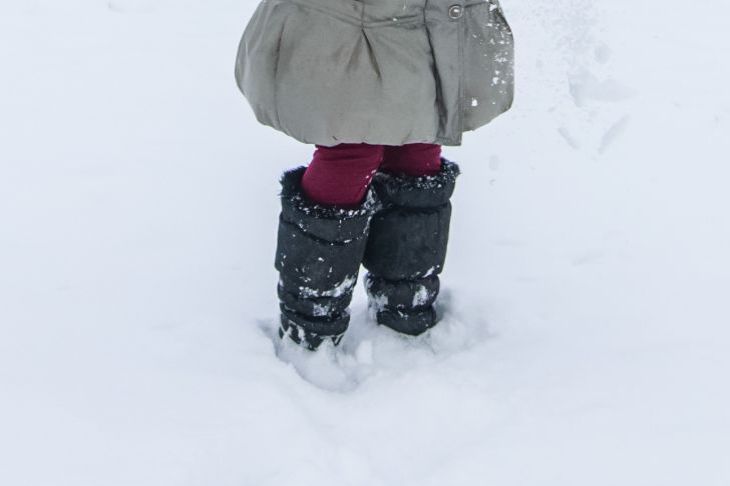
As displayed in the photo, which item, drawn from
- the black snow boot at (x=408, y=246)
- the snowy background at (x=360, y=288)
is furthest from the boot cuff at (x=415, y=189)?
the snowy background at (x=360, y=288)

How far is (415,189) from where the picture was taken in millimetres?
1596

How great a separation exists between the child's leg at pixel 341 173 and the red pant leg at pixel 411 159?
98 millimetres

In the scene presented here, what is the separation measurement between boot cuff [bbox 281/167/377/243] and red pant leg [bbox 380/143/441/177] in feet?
0.37

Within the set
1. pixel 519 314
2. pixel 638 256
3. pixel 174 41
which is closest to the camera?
pixel 519 314

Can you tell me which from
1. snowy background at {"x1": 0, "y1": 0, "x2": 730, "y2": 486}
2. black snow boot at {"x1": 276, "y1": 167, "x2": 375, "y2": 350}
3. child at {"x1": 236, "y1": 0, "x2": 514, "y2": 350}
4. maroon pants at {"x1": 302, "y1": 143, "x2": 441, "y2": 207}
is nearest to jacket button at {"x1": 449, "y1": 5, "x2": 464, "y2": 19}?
child at {"x1": 236, "y1": 0, "x2": 514, "y2": 350}

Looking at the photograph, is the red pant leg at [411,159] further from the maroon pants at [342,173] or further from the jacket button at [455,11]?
the jacket button at [455,11]

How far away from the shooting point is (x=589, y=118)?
247 cm

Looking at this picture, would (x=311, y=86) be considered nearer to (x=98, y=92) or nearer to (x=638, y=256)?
(x=638, y=256)

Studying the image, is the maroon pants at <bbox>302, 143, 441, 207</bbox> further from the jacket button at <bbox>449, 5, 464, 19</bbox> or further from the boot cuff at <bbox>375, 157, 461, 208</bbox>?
the jacket button at <bbox>449, 5, 464, 19</bbox>

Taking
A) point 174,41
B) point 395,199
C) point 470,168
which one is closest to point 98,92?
point 174,41

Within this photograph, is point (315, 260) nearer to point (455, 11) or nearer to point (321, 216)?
point (321, 216)

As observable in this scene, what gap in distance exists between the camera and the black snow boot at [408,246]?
1.61 meters

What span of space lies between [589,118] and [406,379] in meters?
1.23

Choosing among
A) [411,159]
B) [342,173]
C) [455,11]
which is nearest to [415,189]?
[411,159]
